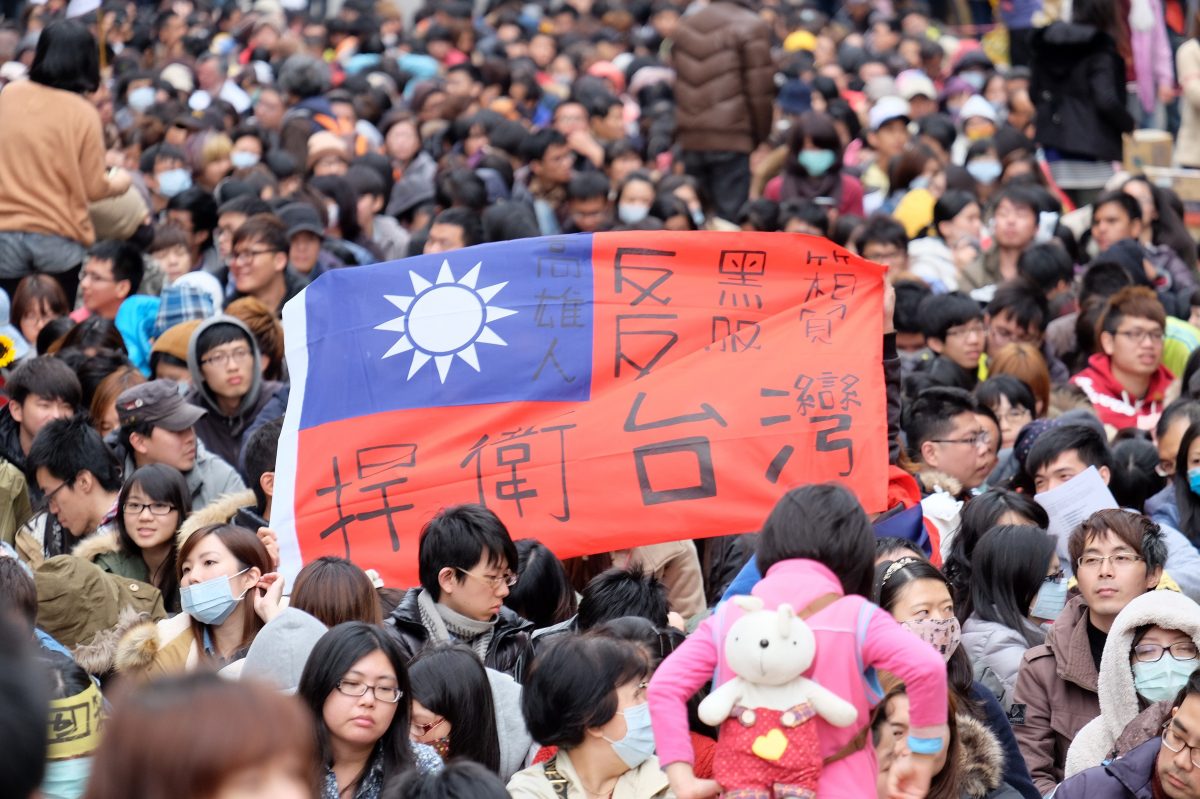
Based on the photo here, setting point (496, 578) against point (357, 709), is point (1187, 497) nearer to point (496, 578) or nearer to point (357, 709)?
point (496, 578)

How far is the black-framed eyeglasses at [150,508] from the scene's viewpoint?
6664 millimetres

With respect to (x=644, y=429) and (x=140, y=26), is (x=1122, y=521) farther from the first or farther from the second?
(x=140, y=26)

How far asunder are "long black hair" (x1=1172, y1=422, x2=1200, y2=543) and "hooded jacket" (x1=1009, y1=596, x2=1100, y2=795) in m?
1.41

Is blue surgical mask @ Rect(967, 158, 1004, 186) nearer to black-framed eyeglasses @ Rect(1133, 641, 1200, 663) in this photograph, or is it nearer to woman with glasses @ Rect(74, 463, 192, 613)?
woman with glasses @ Rect(74, 463, 192, 613)

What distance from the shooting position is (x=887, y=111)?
55.0 ft

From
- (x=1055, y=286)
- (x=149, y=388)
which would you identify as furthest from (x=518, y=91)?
(x=149, y=388)

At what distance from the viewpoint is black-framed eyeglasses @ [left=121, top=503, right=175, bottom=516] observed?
6.66m

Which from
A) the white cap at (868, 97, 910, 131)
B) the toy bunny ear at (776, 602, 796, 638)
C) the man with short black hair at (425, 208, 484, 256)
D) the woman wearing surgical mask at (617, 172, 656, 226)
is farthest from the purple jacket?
the white cap at (868, 97, 910, 131)

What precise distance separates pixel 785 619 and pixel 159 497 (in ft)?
11.5

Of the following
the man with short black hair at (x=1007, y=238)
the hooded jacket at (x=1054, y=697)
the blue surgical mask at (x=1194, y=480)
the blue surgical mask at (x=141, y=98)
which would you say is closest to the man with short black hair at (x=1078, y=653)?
the hooded jacket at (x=1054, y=697)

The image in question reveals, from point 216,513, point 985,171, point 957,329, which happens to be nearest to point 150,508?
point 216,513

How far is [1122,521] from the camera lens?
5.97 meters

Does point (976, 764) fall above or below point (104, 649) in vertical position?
below

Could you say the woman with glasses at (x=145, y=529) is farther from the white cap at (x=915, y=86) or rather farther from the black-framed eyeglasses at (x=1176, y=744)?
the white cap at (x=915, y=86)
